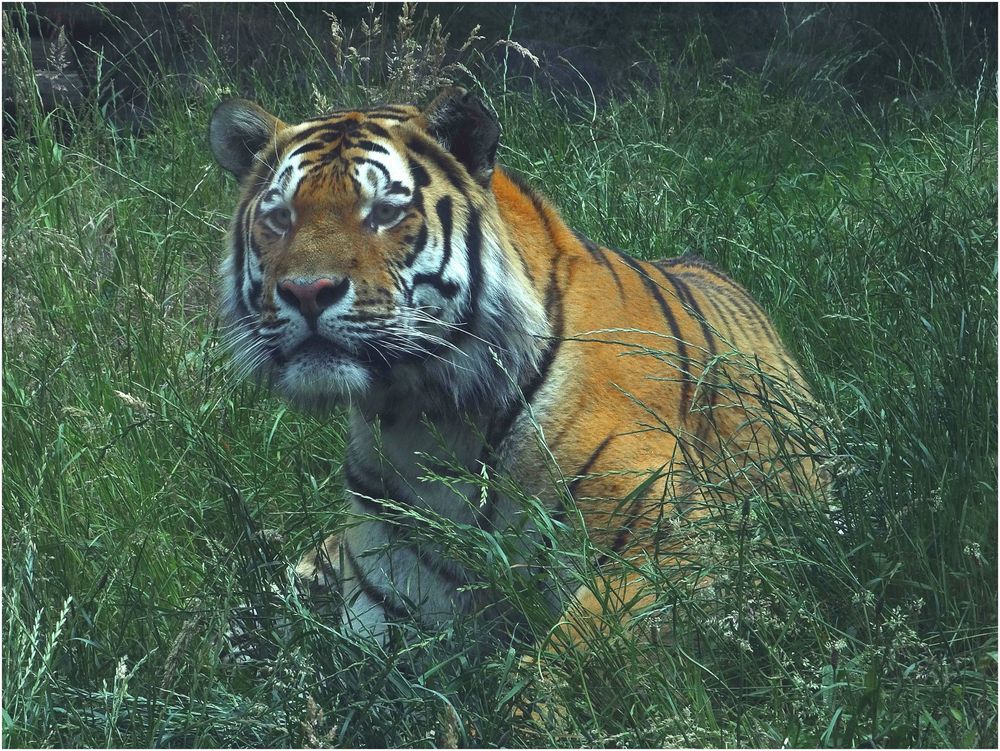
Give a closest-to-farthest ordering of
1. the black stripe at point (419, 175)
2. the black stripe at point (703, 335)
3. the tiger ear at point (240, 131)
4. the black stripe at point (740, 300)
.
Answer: the black stripe at point (419, 175)
the black stripe at point (703, 335)
the tiger ear at point (240, 131)
the black stripe at point (740, 300)

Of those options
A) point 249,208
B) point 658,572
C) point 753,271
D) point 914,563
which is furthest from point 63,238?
point 914,563

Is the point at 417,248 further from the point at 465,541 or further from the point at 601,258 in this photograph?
the point at 465,541

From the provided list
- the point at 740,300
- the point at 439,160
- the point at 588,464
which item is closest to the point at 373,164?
the point at 439,160

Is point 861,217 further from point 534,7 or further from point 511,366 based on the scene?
point 534,7

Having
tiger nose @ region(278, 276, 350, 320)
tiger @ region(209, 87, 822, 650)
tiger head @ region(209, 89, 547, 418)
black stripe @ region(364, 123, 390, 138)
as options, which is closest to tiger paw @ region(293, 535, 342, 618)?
tiger @ region(209, 87, 822, 650)

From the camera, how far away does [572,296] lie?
3086mm

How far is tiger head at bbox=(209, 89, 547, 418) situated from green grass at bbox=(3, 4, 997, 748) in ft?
1.02

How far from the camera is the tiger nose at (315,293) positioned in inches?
105

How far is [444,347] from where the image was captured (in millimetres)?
2898

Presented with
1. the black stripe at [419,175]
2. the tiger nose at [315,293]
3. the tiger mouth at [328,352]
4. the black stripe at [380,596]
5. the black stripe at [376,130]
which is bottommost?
the black stripe at [380,596]

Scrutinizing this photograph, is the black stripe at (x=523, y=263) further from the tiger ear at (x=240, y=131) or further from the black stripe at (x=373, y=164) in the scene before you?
the tiger ear at (x=240, y=131)

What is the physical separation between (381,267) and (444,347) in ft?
0.85

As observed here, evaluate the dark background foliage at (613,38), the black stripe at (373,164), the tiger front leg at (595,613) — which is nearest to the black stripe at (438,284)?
the black stripe at (373,164)

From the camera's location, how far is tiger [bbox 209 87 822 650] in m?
2.74
